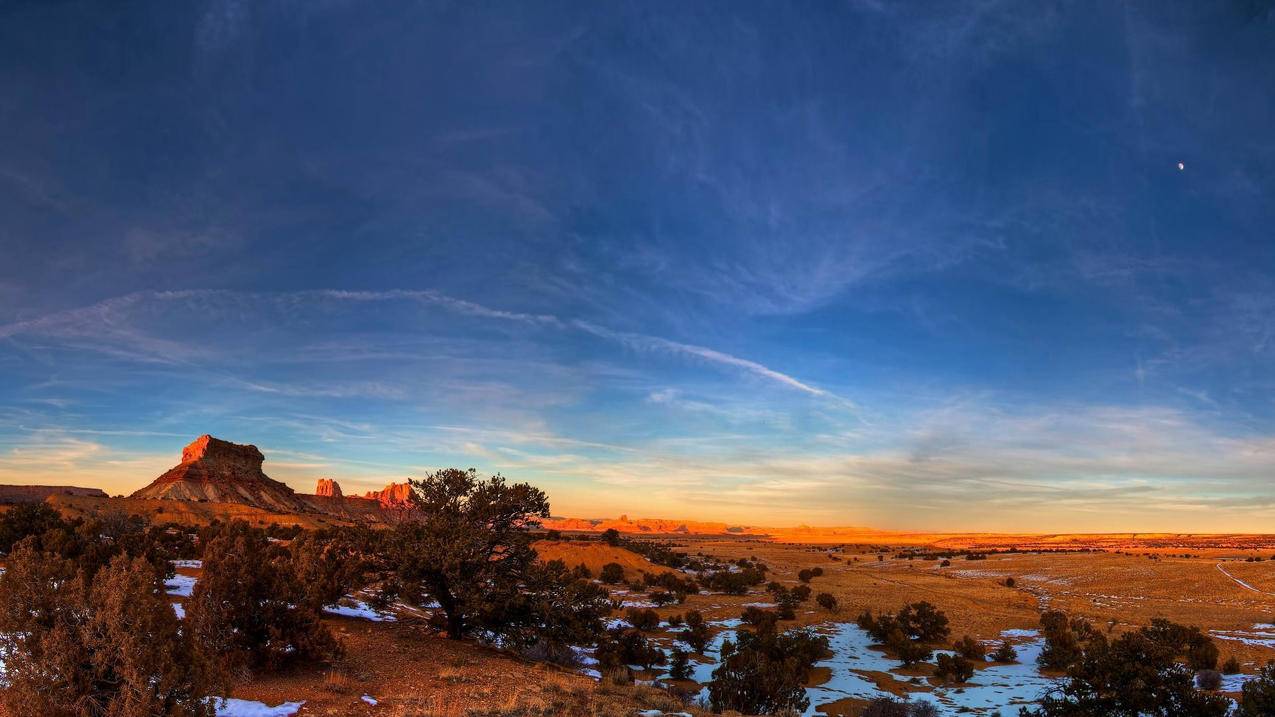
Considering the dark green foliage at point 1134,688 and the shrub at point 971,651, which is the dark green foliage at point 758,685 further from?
the shrub at point 971,651

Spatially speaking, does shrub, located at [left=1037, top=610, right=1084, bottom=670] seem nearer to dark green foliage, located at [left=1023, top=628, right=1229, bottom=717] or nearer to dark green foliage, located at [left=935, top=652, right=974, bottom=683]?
dark green foliage, located at [left=935, top=652, right=974, bottom=683]

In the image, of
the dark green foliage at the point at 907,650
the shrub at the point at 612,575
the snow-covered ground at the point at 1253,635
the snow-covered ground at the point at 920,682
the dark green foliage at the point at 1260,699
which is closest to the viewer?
the dark green foliage at the point at 1260,699

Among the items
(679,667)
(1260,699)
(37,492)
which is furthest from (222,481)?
(1260,699)

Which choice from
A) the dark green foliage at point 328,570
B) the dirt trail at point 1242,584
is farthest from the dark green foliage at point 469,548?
the dirt trail at point 1242,584

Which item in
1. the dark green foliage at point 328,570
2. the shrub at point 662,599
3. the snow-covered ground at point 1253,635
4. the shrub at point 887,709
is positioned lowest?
the shrub at point 662,599

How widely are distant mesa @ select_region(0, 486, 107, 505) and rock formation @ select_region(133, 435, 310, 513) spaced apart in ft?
18.8

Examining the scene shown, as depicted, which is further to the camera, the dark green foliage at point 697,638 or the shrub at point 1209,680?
the dark green foliage at point 697,638

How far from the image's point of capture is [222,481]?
9450cm

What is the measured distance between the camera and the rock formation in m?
87.0

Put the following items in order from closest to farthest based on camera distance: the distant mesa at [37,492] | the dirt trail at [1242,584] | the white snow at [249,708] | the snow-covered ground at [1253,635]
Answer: the white snow at [249,708], the snow-covered ground at [1253,635], the dirt trail at [1242,584], the distant mesa at [37,492]

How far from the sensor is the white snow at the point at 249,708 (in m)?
9.44

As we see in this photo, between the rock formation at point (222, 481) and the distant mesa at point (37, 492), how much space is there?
5726mm

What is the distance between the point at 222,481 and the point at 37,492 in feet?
67.6

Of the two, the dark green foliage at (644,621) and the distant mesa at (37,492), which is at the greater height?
the distant mesa at (37,492)
